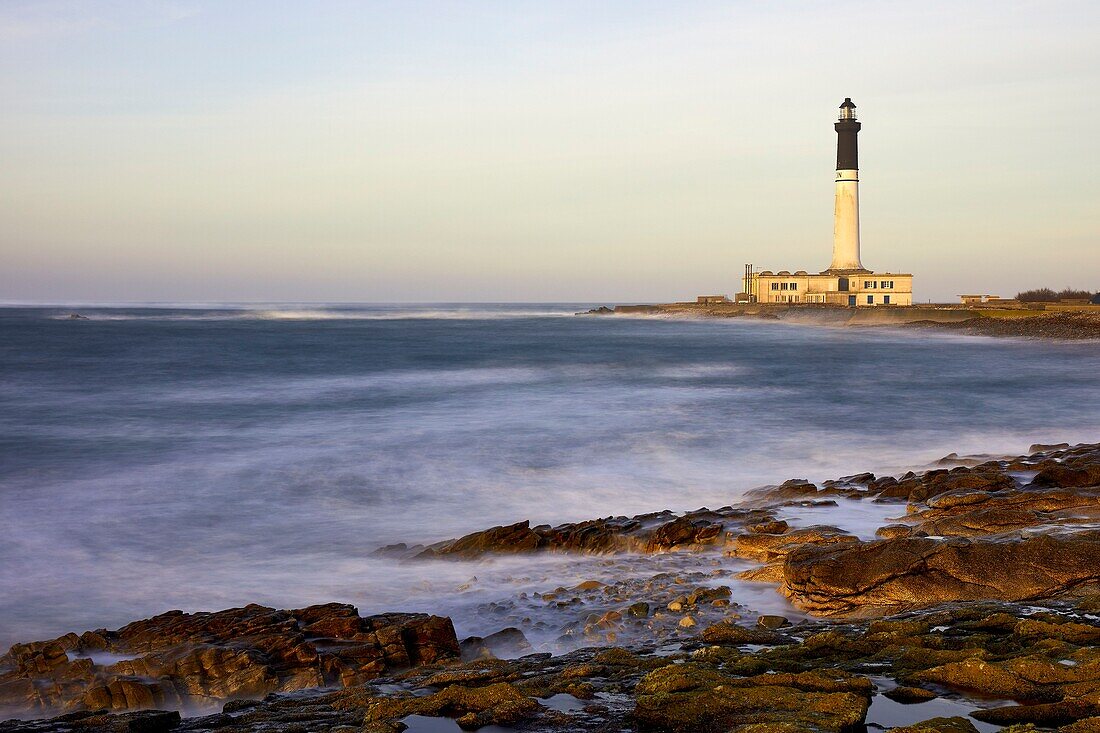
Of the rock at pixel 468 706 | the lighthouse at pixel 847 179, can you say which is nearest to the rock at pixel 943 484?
the rock at pixel 468 706

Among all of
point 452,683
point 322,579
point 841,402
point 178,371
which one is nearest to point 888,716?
point 452,683

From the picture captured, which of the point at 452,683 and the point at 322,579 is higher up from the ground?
the point at 452,683

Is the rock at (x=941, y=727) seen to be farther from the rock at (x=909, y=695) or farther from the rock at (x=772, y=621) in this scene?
the rock at (x=772, y=621)

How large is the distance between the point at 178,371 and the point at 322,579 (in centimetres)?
2801

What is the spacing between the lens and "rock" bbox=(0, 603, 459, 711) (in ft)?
16.9

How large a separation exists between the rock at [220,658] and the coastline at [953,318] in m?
41.9

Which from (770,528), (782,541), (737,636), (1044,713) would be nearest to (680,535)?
→ (770,528)

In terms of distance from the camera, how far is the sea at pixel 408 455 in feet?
25.8

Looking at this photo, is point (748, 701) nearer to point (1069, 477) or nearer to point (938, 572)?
point (938, 572)

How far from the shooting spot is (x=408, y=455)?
608 inches

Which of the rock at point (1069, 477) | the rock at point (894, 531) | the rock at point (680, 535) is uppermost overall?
the rock at point (1069, 477)

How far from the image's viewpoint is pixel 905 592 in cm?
588

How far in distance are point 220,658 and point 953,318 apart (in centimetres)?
5571

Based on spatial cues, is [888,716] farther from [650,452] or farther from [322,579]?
[650,452]
